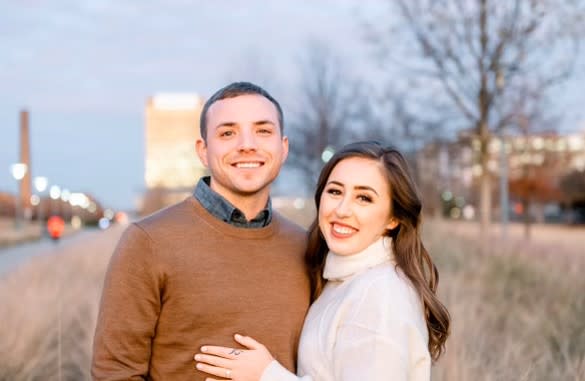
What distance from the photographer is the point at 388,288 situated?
2709mm

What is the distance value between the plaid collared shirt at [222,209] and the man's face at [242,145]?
47mm

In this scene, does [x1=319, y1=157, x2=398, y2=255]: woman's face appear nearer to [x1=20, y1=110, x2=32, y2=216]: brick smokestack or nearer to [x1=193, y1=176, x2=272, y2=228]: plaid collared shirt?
[x1=193, y1=176, x2=272, y2=228]: plaid collared shirt

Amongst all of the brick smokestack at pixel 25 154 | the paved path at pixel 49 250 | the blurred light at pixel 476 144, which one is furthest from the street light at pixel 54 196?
A: the blurred light at pixel 476 144

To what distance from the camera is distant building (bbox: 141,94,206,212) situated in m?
31.8

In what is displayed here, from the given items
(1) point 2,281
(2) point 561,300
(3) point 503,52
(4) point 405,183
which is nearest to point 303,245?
(4) point 405,183

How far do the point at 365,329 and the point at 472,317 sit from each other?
3.89 meters

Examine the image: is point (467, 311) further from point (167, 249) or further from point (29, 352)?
point (167, 249)

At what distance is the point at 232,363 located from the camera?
9.15 ft

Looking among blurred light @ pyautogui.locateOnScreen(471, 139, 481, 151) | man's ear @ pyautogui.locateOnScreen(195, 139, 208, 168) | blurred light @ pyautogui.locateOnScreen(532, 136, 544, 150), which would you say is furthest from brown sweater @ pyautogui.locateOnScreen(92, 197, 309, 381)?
blurred light @ pyautogui.locateOnScreen(532, 136, 544, 150)

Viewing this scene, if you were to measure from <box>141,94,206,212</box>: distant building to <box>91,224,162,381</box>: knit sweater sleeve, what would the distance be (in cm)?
2032

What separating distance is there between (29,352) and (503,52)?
10013 millimetres

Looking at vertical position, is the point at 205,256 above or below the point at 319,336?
above

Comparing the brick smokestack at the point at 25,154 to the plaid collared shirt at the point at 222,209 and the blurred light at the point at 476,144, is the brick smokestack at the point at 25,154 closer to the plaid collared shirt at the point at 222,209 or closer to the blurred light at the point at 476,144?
the blurred light at the point at 476,144

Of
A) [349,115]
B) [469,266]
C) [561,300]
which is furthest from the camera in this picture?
[349,115]
